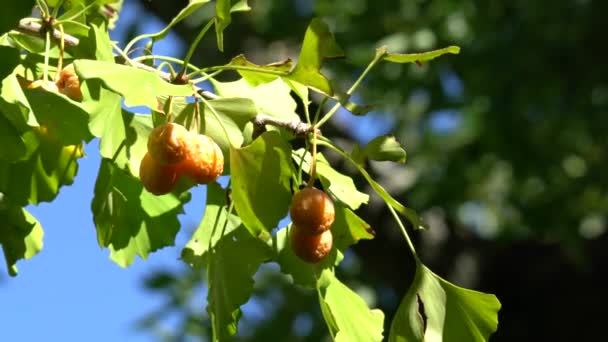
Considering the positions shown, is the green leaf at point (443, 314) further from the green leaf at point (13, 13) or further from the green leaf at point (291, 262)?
the green leaf at point (13, 13)

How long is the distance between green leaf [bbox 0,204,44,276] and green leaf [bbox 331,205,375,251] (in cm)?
36

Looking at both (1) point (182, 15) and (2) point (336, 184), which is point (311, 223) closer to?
(2) point (336, 184)

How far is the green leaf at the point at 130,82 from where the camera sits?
38.7 inches

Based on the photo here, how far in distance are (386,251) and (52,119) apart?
3321 millimetres

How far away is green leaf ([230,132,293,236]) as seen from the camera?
107cm

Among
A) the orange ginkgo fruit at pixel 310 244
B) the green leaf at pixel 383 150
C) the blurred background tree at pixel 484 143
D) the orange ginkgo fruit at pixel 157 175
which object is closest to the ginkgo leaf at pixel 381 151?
the green leaf at pixel 383 150

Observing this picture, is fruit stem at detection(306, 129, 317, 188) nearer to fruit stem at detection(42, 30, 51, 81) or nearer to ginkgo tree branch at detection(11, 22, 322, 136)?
ginkgo tree branch at detection(11, 22, 322, 136)

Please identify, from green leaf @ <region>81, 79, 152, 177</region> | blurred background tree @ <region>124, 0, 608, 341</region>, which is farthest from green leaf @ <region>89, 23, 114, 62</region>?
blurred background tree @ <region>124, 0, 608, 341</region>

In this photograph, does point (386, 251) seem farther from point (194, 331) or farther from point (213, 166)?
point (213, 166)

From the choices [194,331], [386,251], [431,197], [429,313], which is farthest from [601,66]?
[429,313]

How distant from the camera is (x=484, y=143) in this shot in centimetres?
438

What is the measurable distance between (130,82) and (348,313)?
0.38 metres

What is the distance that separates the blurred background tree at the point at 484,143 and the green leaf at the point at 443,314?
2436 mm

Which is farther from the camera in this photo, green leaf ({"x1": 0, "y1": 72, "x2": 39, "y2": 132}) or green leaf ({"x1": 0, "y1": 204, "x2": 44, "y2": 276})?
green leaf ({"x1": 0, "y1": 204, "x2": 44, "y2": 276})
